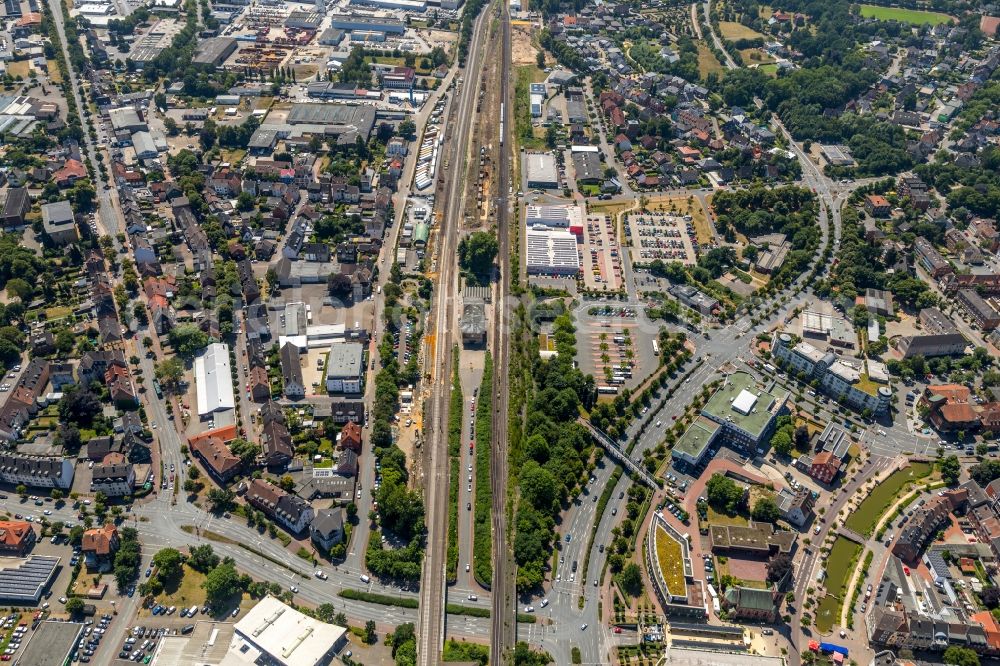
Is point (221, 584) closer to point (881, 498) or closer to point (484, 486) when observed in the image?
point (484, 486)

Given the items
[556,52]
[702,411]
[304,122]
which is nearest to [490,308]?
[702,411]

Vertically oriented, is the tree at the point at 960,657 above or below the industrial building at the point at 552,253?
below

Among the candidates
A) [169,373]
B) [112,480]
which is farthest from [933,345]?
[112,480]

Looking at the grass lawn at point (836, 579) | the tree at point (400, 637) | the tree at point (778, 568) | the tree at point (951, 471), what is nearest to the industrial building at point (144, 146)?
the tree at point (400, 637)

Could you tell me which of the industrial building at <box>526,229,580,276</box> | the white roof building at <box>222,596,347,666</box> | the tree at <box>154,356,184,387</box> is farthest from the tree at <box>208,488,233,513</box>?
the industrial building at <box>526,229,580,276</box>

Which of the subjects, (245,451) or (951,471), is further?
(951,471)

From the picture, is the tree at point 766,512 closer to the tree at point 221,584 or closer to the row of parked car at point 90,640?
the tree at point 221,584
